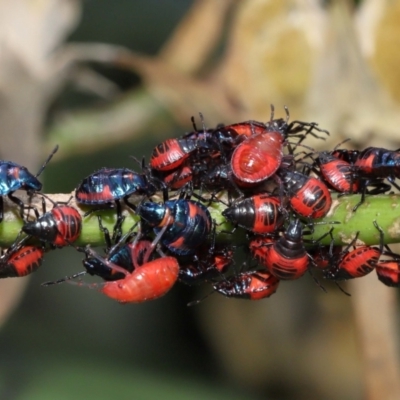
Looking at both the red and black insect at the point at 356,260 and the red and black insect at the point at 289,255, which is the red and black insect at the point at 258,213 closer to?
the red and black insect at the point at 289,255

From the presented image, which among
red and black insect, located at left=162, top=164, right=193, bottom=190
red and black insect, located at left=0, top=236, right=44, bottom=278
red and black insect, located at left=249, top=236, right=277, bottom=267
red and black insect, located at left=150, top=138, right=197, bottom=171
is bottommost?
red and black insect, located at left=0, top=236, right=44, bottom=278

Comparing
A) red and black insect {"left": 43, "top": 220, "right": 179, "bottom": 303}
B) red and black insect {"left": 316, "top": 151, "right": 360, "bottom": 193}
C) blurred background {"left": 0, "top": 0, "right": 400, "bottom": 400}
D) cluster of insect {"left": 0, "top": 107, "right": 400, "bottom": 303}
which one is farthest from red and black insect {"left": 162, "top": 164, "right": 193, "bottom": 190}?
blurred background {"left": 0, "top": 0, "right": 400, "bottom": 400}

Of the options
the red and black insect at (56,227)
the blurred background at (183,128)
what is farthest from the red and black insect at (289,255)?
the blurred background at (183,128)

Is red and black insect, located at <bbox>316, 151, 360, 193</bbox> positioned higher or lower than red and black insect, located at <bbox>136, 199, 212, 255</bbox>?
higher

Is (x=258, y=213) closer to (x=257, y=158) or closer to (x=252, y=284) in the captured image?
(x=257, y=158)

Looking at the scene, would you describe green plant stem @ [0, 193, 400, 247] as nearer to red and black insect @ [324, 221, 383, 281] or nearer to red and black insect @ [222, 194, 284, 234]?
red and black insect @ [222, 194, 284, 234]

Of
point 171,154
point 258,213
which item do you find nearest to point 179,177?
point 171,154

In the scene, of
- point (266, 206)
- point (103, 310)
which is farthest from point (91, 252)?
point (103, 310)
